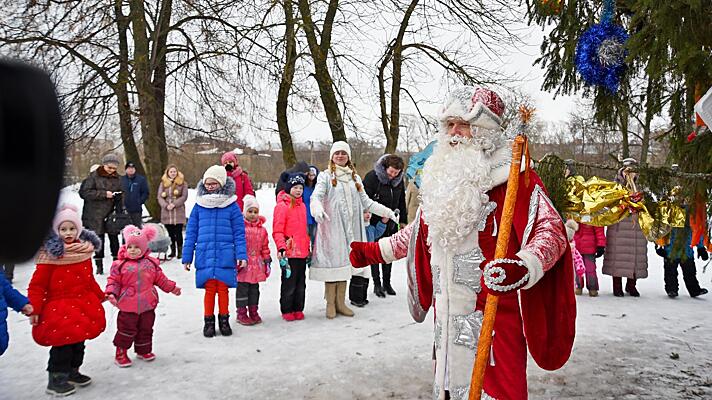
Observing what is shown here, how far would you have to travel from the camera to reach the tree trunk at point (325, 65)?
11.6m

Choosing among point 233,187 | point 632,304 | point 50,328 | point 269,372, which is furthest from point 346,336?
point 632,304

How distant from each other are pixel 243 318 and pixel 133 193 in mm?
4724

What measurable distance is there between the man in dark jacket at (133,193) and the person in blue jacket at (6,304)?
5.88 metres

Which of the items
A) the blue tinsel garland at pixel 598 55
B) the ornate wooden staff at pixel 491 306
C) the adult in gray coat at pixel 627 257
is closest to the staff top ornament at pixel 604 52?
the blue tinsel garland at pixel 598 55

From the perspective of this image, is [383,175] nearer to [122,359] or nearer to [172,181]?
[122,359]

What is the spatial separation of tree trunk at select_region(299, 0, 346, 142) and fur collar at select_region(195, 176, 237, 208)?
6.32 m

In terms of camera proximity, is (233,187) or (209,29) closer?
(233,187)

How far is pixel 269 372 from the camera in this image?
475cm

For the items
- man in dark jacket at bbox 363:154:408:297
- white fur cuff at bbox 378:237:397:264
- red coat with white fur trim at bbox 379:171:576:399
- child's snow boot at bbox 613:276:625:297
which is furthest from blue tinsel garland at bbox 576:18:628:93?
child's snow boot at bbox 613:276:625:297

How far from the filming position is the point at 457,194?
9.50 feet

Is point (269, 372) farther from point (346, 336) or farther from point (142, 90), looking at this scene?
point (142, 90)

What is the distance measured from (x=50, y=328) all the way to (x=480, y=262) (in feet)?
10.5

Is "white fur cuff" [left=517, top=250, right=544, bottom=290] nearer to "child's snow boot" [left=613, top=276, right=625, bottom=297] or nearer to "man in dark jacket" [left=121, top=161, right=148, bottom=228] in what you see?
"child's snow boot" [left=613, top=276, right=625, bottom=297]

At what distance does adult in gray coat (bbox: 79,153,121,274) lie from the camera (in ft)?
29.5
